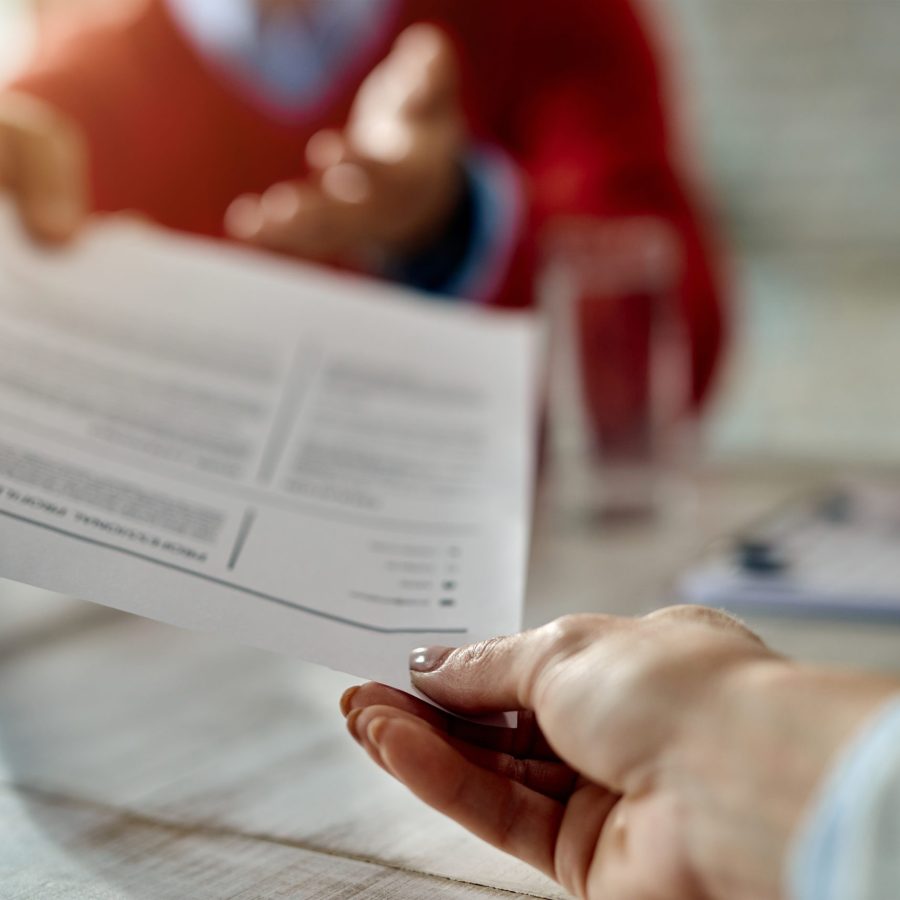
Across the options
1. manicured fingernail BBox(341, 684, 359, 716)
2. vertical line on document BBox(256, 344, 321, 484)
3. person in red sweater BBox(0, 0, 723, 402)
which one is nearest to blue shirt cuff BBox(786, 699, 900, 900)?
Result: manicured fingernail BBox(341, 684, 359, 716)

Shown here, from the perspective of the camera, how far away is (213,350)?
0.50 m

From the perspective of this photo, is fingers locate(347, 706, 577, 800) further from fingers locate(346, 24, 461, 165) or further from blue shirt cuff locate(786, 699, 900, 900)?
fingers locate(346, 24, 461, 165)

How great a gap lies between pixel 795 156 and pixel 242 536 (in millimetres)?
2023

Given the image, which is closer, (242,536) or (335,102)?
(242,536)

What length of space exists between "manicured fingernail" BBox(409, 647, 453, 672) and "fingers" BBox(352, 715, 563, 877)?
0.06 feet

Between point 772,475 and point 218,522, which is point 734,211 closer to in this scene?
point 772,475

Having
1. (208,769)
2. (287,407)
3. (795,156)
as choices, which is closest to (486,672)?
(208,769)

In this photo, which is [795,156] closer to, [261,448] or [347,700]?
[261,448]

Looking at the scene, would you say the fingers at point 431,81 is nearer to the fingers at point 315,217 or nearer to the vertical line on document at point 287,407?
the fingers at point 315,217

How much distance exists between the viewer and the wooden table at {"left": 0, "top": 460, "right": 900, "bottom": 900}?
10.1 inches

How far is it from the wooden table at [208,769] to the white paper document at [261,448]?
55mm

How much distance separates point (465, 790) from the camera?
23 cm

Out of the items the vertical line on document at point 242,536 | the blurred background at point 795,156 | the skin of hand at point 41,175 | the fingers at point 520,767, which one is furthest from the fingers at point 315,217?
the blurred background at point 795,156

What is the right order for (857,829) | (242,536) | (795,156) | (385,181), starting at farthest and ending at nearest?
1. (795,156)
2. (385,181)
3. (242,536)
4. (857,829)
